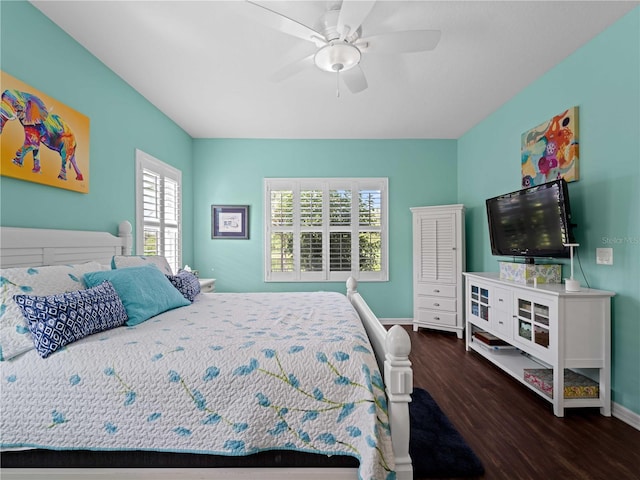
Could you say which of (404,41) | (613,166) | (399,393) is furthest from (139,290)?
(613,166)

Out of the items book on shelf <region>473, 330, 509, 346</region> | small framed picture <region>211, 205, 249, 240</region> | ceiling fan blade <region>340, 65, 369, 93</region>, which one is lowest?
book on shelf <region>473, 330, 509, 346</region>

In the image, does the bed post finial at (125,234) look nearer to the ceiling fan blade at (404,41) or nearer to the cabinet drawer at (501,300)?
the ceiling fan blade at (404,41)

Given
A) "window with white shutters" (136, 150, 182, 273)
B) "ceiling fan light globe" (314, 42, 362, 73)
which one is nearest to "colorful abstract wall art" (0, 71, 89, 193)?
"window with white shutters" (136, 150, 182, 273)

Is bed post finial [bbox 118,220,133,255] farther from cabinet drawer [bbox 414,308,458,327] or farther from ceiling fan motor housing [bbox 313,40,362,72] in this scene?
cabinet drawer [bbox 414,308,458,327]

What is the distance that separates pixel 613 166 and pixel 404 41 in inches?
69.6

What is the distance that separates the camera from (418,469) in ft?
5.26

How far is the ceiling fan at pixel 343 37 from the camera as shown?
1.67m

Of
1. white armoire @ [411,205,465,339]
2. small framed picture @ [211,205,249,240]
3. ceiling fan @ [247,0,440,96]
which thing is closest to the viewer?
ceiling fan @ [247,0,440,96]

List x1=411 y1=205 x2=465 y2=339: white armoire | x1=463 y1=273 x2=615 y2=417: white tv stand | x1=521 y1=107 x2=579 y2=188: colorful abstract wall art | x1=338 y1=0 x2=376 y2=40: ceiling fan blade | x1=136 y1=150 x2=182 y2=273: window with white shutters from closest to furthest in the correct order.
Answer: x1=338 y1=0 x2=376 y2=40: ceiling fan blade < x1=463 y1=273 x2=615 y2=417: white tv stand < x1=521 y1=107 x2=579 y2=188: colorful abstract wall art < x1=136 y1=150 x2=182 y2=273: window with white shutters < x1=411 y1=205 x2=465 y2=339: white armoire

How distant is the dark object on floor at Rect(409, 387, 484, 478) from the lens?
5.22 ft

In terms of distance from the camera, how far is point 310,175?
438 cm

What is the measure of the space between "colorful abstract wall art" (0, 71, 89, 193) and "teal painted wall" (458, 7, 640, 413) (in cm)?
392

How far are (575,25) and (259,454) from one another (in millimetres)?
3334

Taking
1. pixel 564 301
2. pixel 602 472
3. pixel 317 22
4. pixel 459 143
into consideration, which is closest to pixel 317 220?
pixel 459 143
